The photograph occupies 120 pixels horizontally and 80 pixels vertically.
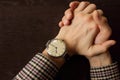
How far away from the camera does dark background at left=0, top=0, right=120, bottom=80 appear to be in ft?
2.94

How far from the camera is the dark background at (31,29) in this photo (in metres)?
0.90

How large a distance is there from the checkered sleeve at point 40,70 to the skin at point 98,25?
12 centimetres

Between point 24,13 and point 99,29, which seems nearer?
point 99,29

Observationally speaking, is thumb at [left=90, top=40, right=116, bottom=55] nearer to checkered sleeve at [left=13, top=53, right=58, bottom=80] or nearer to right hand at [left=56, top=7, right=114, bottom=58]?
right hand at [left=56, top=7, right=114, bottom=58]

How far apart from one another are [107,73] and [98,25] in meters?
0.13

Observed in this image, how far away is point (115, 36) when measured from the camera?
897 mm

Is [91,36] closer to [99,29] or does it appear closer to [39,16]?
[99,29]

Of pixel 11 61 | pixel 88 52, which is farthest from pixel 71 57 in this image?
pixel 11 61

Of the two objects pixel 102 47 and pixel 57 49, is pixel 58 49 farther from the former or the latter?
pixel 102 47

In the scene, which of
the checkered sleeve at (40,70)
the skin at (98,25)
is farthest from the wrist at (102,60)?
the checkered sleeve at (40,70)

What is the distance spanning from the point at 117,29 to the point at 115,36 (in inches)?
0.9

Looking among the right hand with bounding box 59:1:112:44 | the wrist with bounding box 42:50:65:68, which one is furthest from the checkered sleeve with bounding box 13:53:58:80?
the right hand with bounding box 59:1:112:44

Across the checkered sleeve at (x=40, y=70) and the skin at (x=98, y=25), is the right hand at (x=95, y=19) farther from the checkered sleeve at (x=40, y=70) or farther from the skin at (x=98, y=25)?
the checkered sleeve at (x=40, y=70)

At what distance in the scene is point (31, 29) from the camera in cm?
93
